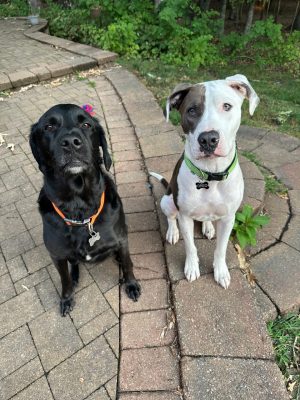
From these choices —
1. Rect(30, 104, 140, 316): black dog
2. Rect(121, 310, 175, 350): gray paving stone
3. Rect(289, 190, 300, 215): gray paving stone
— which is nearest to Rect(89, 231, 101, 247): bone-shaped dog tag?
Rect(30, 104, 140, 316): black dog

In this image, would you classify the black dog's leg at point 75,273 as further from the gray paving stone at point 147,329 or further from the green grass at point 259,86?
the green grass at point 259,86

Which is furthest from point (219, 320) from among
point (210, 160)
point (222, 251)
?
point (210, 160)

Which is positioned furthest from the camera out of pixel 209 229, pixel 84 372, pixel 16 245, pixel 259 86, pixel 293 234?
pixel 259 86

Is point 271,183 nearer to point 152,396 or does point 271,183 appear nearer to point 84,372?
point 152,396

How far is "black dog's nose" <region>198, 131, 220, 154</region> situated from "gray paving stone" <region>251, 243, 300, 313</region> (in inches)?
49.5

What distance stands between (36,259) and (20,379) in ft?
3.30

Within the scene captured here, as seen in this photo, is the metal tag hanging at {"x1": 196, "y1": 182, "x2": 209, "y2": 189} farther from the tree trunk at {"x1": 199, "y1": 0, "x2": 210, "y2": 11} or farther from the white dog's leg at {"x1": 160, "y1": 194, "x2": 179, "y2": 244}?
the tree trunk at {"x1": 199, "y1": 0, "x2": 210, "y2": 11}

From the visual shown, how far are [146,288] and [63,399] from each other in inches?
34.7

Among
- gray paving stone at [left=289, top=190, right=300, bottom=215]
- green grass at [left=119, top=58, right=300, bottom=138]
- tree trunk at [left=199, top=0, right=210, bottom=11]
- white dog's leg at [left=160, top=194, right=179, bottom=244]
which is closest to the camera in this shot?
white dog's leg at [left=160, top=194, right=179, bottom=244]

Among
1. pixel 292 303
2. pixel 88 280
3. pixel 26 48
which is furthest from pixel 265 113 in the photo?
pixel 26 48

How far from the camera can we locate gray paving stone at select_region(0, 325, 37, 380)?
218 cm

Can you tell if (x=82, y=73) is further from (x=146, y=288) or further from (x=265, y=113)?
(x=146, y=288)

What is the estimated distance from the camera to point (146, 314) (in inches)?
91.7

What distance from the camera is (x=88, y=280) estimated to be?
2670mm
